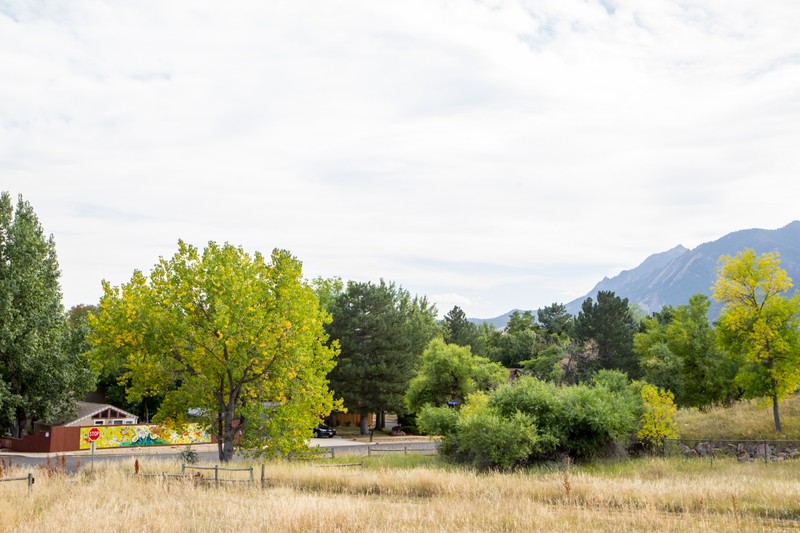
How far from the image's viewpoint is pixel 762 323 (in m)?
42.2

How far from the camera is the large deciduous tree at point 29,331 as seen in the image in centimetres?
5019

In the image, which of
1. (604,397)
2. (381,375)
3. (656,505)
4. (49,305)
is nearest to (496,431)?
(604,397)

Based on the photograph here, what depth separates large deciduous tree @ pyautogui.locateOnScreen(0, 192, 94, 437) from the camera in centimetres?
5019

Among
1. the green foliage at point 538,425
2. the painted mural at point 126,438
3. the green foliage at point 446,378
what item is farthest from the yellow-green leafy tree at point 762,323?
the painted mural at point 126,438

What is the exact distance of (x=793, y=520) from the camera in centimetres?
1766

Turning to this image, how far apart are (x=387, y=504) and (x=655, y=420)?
85.2 ft

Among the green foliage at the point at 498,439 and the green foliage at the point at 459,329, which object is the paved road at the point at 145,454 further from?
the green foliage at the point at 459,329

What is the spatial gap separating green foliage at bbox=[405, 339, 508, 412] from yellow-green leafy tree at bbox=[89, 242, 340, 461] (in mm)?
26310

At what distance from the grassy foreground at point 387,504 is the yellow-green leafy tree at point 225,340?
6016 mm

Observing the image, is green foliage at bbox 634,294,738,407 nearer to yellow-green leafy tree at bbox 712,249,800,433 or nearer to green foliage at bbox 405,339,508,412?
yellow-green leafy tree at bbox 712,249,800,433

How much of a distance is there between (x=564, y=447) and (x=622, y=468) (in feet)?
13.8

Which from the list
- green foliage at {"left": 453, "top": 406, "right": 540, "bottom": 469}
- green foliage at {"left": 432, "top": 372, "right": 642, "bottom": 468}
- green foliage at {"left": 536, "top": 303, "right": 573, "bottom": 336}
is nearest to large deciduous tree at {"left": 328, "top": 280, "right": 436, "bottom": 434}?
green foliage at {"left": 432, "top": 372, "right": 642, "bottom": 468}

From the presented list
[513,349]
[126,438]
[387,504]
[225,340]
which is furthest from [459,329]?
[387,504]

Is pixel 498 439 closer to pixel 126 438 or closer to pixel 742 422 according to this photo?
pixel 742 422
